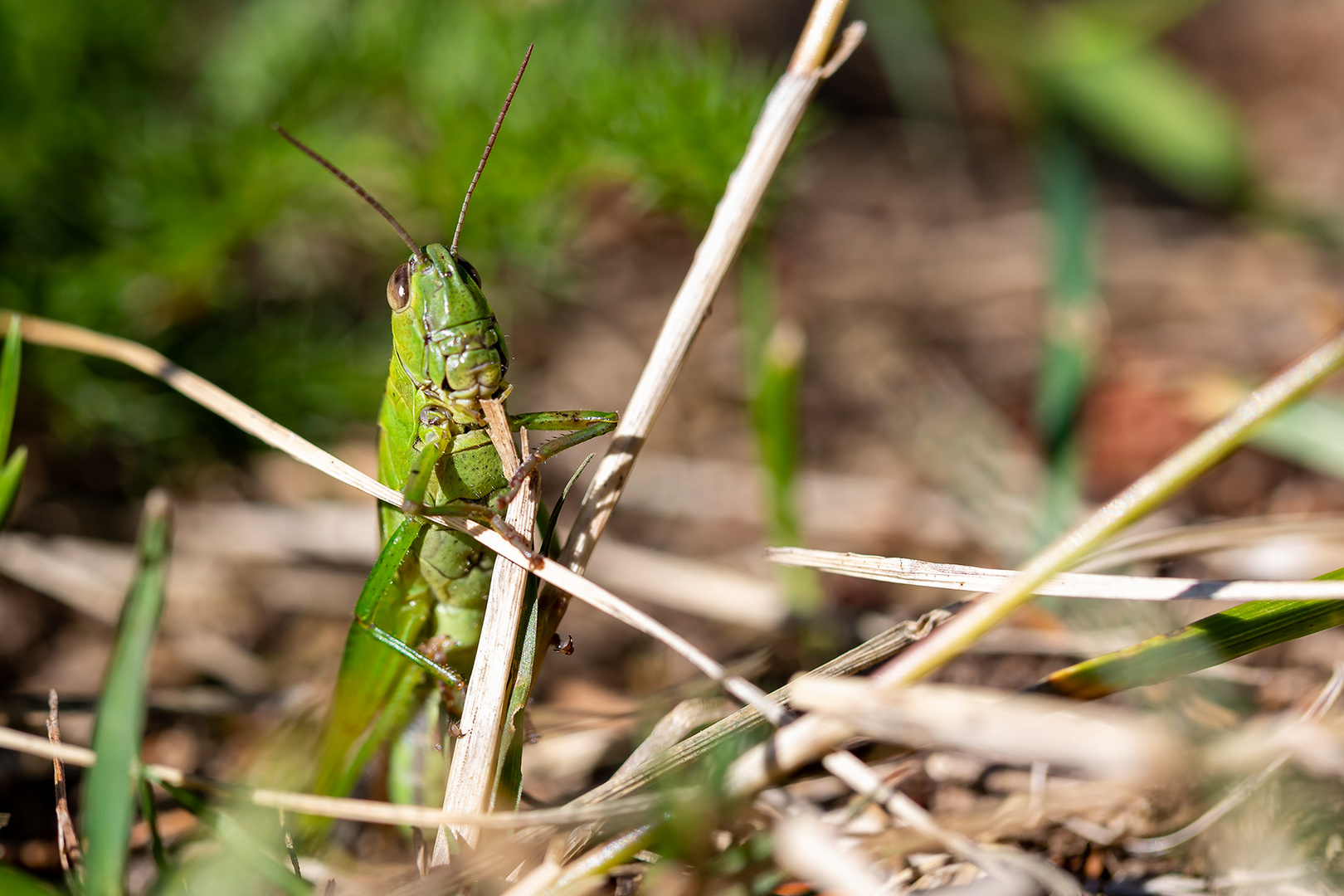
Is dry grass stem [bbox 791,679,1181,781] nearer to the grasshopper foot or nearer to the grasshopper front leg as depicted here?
the grasshopper foot

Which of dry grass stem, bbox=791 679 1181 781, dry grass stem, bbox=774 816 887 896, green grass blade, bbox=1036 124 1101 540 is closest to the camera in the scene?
dry grass stem, bbox=791 679 1181 781

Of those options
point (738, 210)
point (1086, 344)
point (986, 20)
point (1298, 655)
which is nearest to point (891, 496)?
point (1086, 344)

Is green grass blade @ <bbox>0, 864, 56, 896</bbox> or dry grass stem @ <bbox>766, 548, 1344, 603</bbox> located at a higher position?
dry grass stem @ <bbox>766, 548, 1344, 603</bbox>

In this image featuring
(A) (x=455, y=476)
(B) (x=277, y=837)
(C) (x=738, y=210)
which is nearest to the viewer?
(B) (x=277, y=837)

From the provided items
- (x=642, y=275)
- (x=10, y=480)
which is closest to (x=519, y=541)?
(x=10, y=480)

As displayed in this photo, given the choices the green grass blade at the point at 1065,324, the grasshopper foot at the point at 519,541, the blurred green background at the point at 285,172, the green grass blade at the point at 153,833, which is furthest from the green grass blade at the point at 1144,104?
the green grass blade at the point at 153,833

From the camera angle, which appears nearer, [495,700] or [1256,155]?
[495,700]

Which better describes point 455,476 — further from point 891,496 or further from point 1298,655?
point 1298,655

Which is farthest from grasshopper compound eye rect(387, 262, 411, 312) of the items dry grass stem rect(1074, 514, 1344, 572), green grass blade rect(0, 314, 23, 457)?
dry grass stem rect(1074, 514, 1344, 572)
